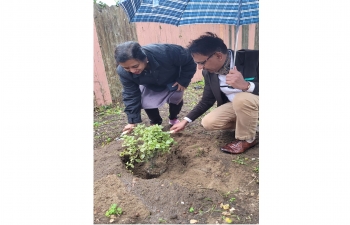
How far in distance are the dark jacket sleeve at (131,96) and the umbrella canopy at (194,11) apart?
0.72 m

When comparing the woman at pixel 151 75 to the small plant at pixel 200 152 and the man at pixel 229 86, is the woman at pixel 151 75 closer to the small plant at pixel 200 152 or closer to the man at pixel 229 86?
the man at pixel 229 86

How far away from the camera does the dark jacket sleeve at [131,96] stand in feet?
10.3

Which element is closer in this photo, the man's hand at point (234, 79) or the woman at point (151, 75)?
the man's hand at point (234, 79)

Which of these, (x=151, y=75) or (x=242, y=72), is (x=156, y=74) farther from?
(x=242, y=72)

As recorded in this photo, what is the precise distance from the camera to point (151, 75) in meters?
3.20

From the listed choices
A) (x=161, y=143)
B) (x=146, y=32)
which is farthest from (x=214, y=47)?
(x=146, y=32)

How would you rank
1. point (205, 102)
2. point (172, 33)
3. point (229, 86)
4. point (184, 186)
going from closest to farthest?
point (184, 186), point (229, 86), point (205, 102), point (172, 33)

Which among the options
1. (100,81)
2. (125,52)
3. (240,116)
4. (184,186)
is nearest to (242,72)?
(240,116)

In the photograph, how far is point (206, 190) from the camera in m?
2.17

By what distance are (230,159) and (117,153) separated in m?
1.35

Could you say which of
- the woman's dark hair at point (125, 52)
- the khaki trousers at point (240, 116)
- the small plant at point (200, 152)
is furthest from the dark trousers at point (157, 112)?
the woman's dark hair at point (125, 52)

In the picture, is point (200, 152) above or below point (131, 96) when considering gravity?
below

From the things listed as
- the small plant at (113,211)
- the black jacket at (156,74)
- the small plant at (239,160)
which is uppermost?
the black jacket at (156,74)

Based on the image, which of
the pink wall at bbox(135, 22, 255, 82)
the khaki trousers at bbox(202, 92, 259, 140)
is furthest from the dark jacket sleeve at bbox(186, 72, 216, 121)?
the pink wall at bbox(135, 22, 255, 82)
